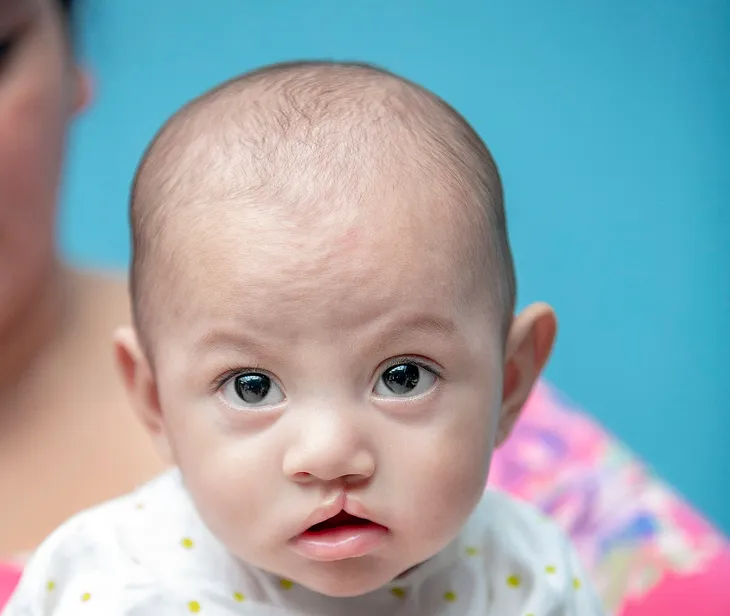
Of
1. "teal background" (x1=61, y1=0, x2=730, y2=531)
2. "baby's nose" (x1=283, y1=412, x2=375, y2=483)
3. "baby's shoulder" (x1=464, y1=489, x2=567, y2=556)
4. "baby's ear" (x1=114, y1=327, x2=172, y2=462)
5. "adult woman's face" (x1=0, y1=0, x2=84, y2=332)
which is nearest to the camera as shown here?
"baby's nose" (x1=283, y1=412, x2=375, y2=483)

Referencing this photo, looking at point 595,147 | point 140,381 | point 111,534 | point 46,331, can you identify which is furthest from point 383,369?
point 595,147

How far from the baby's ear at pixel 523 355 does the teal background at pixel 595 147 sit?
58.7 inches

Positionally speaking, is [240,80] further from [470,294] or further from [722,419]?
[722,419]

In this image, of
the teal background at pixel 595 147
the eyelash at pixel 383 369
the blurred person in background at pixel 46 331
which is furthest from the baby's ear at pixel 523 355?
the teal background at pixel 595 147

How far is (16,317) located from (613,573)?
3.02ft

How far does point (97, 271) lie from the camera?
1739mm

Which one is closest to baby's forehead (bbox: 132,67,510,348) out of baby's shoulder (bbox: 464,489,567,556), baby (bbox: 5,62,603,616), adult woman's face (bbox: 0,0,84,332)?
baby (bbox: 5,62,603,616)

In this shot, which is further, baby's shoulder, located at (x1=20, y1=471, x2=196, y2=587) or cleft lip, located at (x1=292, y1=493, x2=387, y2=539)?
baby's shoulder, located at (x1=20, y1=471, x2=196, y2=587)

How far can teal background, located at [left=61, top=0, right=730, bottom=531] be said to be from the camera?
2.45 metres

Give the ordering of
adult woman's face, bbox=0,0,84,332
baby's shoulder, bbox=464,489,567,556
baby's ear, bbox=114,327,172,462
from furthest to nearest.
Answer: adult woman's face, bbox=0,0,84,332, baby's shoulder, bbox=464,489,567,556, baby's ear, bbox=114,327,172,462

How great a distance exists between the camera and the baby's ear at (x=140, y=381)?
0.92 meters

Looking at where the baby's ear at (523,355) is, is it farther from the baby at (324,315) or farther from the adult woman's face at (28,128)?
the adult woman's face at (28,128)

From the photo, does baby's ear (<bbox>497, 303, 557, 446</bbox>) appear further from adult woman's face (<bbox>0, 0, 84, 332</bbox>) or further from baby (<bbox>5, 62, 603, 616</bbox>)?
adult woman's face (<bbox>0, 0, 84, 332</bbox>)

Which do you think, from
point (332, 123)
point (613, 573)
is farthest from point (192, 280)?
point (613, 573)
